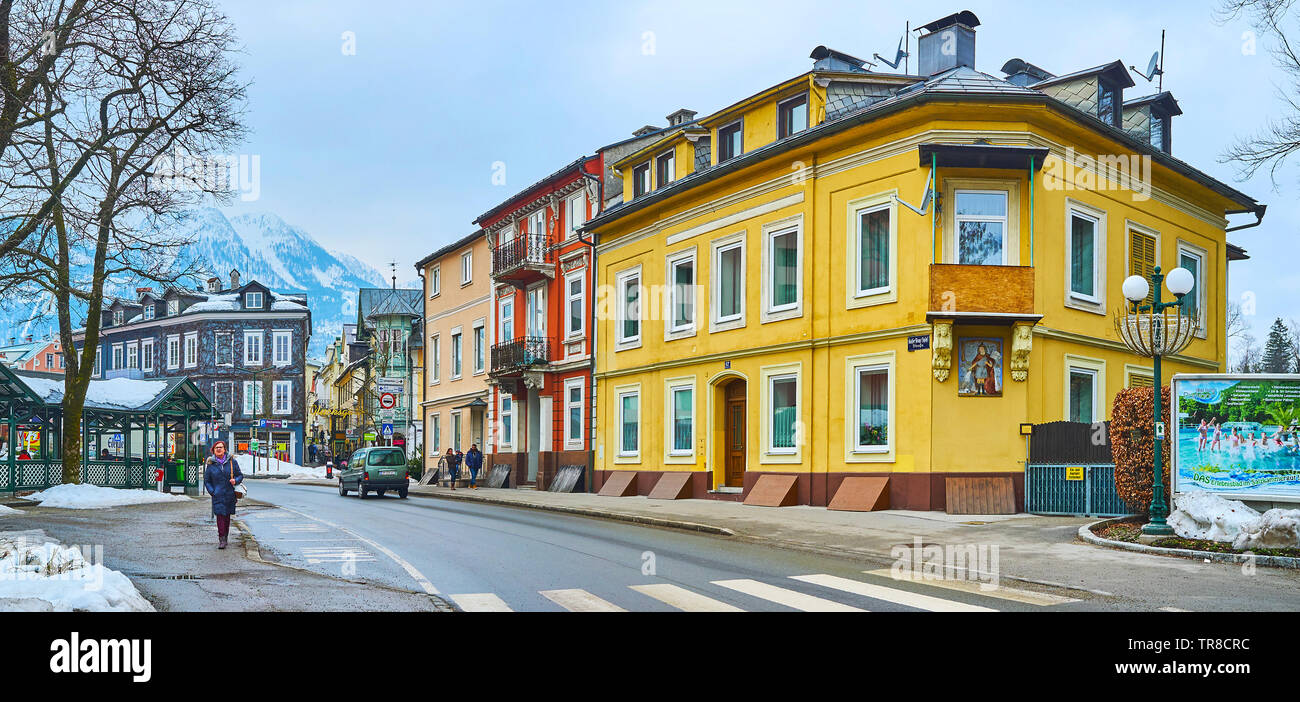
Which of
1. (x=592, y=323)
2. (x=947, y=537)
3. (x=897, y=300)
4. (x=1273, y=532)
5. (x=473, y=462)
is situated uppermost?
(x=592, y=323)

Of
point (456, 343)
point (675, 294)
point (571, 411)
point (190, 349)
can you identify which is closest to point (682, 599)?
point (675, 294)

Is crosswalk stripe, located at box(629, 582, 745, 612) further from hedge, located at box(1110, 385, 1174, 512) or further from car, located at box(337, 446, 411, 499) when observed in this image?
car, located at box(337, 446, 411, 499)

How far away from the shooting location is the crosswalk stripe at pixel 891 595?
9625 millimetres

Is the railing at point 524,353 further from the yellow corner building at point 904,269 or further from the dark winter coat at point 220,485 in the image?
the dark winter coat at point 220,485

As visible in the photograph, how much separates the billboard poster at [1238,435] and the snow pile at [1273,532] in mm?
1595

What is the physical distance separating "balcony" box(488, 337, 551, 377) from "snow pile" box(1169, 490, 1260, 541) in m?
25.0

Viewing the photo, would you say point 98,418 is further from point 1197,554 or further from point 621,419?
point 1197,554

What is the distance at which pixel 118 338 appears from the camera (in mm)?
85688

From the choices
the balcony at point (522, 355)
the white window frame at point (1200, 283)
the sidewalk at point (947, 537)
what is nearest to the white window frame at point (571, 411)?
the balcony at point (522, 355)

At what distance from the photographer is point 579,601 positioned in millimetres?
9977

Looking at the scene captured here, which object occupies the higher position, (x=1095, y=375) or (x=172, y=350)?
(x=172, y=350)

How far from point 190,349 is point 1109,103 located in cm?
7050

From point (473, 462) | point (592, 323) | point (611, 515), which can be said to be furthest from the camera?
point (473, 462)
